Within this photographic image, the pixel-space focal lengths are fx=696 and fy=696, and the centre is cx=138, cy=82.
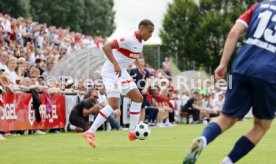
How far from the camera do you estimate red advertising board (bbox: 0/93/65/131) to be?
19.5 metres

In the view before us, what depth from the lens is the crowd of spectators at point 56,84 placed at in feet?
69.3

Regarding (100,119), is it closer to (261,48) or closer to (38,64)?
(261,48)

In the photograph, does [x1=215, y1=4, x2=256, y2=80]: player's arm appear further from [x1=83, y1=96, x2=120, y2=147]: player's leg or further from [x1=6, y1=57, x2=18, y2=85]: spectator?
[x1=6, y1=57, x2=18, y2=85]: spectator

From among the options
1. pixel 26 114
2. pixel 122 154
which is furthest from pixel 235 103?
pixel 26 114

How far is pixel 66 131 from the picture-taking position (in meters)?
23.0

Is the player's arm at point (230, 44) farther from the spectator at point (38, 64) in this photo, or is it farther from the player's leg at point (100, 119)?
the spectator at point (38, 64)

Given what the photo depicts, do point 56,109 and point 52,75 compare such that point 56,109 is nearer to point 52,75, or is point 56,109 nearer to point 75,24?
point 52,75

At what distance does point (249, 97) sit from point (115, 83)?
21.2 feet

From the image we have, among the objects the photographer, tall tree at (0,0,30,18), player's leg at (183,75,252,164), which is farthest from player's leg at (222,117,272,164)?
tall tree at (0,0,30,18)

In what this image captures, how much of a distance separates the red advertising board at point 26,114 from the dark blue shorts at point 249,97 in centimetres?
1198

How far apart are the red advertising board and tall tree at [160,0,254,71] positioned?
44055 mm

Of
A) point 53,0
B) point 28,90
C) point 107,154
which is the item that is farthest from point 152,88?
point 53,0

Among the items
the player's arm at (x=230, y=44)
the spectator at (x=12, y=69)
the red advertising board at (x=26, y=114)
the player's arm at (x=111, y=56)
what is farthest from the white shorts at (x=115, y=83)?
the spectator at (x=12, y=69)

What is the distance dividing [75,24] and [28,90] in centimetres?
5765
